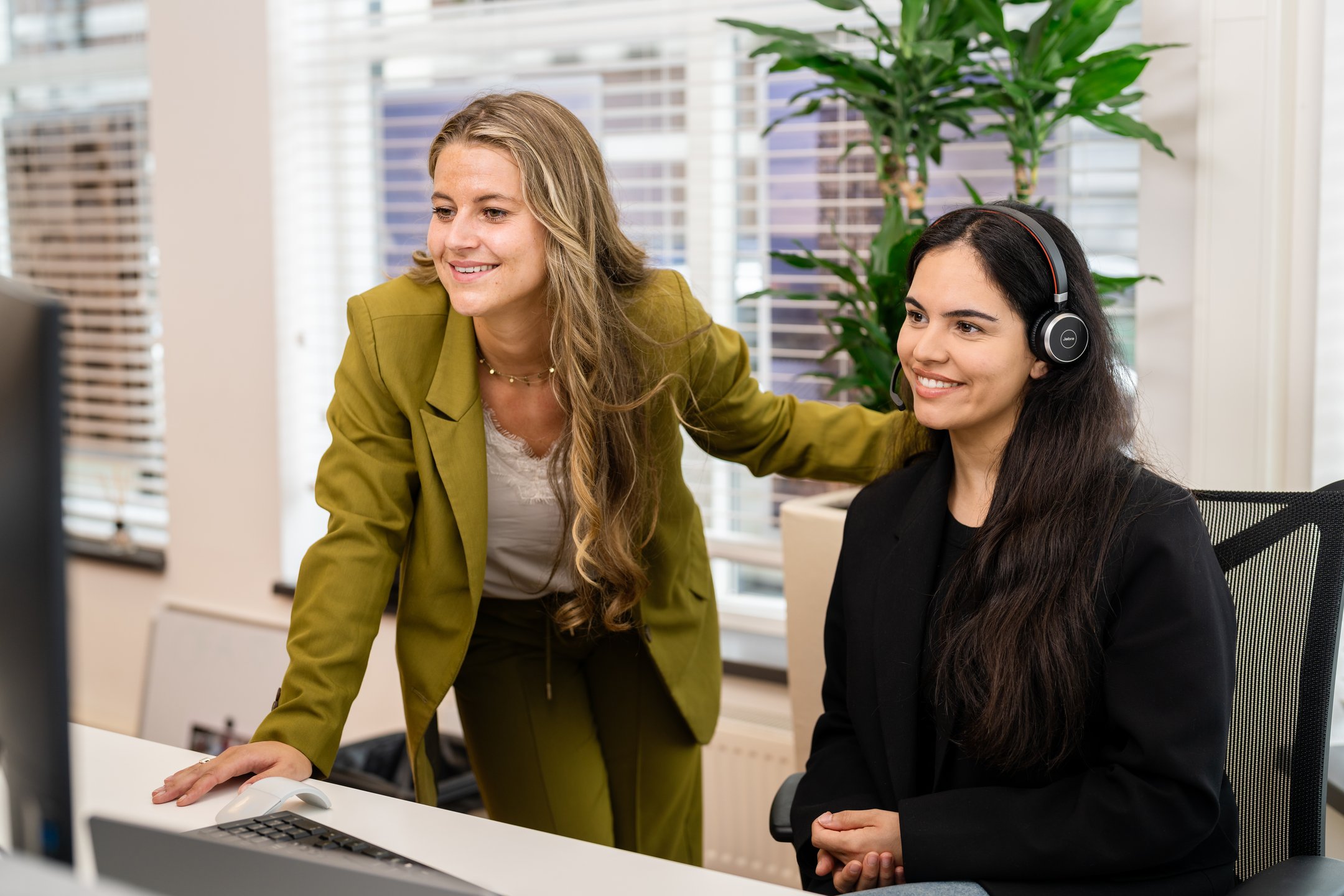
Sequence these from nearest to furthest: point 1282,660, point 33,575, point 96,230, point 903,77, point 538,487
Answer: point 33,575 → point 1282,660 → point 538,487 → point 903,77 → point 96,230

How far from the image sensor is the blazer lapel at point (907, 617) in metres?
1.34

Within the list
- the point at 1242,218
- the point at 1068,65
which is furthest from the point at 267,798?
the point at 1242,218

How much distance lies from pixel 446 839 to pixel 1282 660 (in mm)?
902

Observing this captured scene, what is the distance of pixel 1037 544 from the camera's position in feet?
4.15

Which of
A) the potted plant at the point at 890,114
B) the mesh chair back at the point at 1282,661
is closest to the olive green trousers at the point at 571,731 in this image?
the potted plant at the point at 890,114

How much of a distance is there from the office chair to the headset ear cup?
0.91 ft

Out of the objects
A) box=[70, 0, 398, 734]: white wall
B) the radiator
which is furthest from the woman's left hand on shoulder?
box=[70, 0, 398, 734]: white wall

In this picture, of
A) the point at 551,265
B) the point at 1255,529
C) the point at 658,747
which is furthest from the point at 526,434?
the point at 1255,529

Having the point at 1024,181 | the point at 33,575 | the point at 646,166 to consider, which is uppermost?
the point at 646,166

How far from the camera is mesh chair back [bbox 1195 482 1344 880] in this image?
3.98ft

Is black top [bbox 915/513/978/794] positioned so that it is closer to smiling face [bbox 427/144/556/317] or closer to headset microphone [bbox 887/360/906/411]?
headset microphone [bbox 887/360/906/411]

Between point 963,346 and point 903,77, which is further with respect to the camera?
point 903,77

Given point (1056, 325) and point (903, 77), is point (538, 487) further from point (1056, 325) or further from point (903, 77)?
point (903, 77)

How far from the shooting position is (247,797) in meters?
1.18
